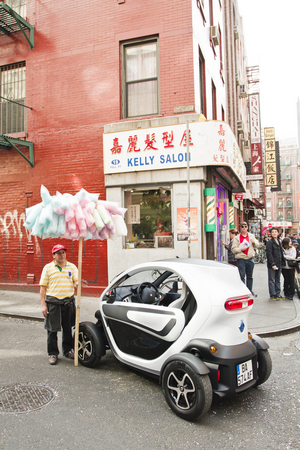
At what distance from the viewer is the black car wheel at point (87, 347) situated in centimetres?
477

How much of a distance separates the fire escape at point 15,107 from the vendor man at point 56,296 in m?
6.03

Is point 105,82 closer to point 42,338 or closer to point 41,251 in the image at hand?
A: point 41,251

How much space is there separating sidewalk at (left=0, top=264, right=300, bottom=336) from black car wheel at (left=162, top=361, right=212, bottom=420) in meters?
3.22

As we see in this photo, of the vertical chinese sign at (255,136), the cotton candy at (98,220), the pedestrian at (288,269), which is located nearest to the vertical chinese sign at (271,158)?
the vertical chinese sign at (255,136)

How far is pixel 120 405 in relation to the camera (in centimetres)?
376

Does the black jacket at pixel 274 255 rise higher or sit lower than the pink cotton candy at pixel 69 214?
lower

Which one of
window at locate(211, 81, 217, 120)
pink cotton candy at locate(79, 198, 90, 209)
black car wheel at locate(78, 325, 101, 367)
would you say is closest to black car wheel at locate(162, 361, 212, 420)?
black car wheel at locate(78, 325, 101, 367)

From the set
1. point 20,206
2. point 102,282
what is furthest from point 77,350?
Answer: point 20,206

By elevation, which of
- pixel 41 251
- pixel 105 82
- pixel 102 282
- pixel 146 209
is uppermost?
pixel 105 82

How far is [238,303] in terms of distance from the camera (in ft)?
12.1

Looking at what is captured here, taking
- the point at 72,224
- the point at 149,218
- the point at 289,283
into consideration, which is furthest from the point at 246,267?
the point at 72,224

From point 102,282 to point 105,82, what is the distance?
18.3ft

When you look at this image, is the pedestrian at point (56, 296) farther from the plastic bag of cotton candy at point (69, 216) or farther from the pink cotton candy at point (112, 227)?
the pink cotton candy at point (112, 227)

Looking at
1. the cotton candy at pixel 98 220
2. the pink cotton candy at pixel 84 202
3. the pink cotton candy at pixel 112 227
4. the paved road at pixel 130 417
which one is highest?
the pink cotton candy at pixel 84 202
